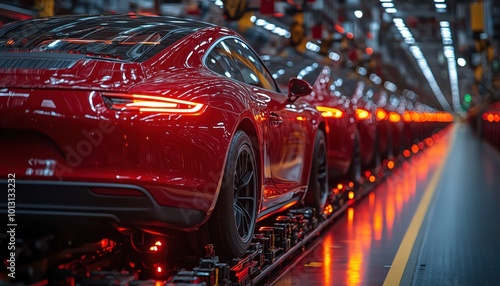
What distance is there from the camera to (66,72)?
466 centimetres

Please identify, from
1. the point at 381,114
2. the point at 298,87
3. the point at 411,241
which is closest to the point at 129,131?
the point at 298,87

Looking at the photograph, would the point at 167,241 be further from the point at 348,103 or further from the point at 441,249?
the point at 348,103

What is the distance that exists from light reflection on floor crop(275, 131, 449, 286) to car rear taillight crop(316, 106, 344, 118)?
46.5 inches

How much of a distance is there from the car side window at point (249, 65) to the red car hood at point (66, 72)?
139 centimetres

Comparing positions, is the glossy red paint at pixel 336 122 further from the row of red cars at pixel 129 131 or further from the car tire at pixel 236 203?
the row of red cars at pixel 129 131

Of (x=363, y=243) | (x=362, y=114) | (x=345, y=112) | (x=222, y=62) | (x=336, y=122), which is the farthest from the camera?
(x=362, y=114)

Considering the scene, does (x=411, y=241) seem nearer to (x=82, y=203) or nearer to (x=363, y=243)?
(x=363, y=243)

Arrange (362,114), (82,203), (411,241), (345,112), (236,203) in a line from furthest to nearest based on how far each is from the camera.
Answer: (362,114), (345,112), (411,241), (236,203), (82,203)

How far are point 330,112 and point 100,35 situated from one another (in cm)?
506

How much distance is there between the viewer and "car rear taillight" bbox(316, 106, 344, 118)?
981 cm

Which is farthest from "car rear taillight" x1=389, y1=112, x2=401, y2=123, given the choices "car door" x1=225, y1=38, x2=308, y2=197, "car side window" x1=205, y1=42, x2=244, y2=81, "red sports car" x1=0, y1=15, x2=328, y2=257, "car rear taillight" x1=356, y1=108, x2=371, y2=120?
"red sports car" x1=0, y1=15, x2=328, y2=257

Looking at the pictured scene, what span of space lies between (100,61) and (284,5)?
1713 cm

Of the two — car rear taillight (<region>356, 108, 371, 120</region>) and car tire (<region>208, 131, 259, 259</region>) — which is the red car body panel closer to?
car tire (<region>208, 131, 259, 259</region>)

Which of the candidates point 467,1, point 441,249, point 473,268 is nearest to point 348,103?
point 441,249
